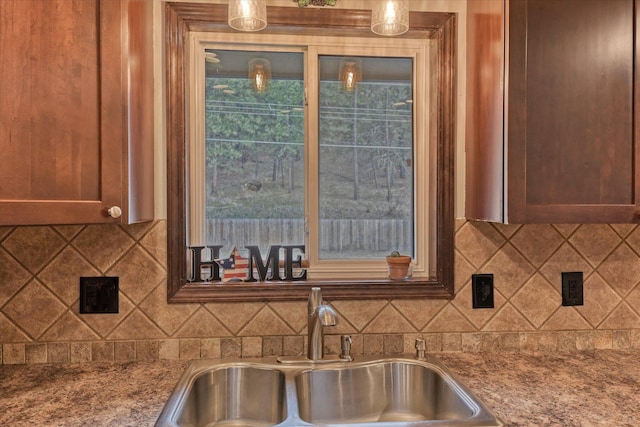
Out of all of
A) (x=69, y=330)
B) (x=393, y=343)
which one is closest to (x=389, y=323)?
(x=393, y=343)

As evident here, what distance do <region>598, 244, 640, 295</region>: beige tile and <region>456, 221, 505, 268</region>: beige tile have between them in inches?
16.5

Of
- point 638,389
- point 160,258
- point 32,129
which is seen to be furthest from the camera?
point 160,258

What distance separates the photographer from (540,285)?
1.55 meters

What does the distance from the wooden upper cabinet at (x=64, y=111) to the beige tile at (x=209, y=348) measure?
0.54m

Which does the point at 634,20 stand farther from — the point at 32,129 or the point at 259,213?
the point at 32,129

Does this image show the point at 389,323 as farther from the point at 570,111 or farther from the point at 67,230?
the point at 67,230

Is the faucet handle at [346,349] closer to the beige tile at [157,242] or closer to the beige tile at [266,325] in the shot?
the beige tile at [266,325]

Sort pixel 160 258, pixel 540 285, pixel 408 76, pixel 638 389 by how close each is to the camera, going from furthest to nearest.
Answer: pixel 408 76 < pixel 540 285 < pixel 160 258 < pixel 638 389

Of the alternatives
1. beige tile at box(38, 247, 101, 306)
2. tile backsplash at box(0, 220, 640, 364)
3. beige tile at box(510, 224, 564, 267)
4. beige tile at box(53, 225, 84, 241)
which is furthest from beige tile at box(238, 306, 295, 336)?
beige tile at box(510, 224, 564, 267)

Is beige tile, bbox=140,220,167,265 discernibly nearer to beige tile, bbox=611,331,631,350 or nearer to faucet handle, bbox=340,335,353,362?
faucet handle, bbox=340,335,353,362

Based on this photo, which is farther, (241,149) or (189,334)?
(241,149)

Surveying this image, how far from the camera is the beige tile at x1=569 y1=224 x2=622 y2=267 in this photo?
1567mm

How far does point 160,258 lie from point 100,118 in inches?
20.7

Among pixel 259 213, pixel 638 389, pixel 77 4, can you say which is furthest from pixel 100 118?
pixel 638 389
